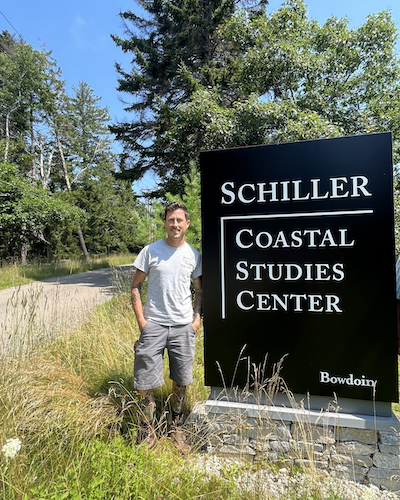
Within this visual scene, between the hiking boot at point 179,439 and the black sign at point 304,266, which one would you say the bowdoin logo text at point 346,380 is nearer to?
the black sign at point 304,266

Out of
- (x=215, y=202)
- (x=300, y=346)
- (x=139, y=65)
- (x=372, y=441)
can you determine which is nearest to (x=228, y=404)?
(x=300, y=346)

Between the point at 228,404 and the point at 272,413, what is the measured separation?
13.0 inches

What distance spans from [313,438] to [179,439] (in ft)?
3.19

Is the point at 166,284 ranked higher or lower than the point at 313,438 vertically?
higher

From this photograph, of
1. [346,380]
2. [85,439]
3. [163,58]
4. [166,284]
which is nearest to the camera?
[85,439]

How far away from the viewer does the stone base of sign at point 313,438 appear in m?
2.27

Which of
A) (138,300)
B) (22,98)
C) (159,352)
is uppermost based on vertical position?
(22,98)

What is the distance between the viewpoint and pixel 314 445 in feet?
7.74

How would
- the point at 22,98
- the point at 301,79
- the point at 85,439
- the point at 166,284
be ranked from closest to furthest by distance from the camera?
the point at 85,439, the point at 166,284, the point at 301,79, the point at 22,98

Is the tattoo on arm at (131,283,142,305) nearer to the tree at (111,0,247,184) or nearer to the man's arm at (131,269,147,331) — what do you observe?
the man's arm at (131,269,147,331)

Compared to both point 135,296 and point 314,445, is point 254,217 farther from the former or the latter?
point 314,445

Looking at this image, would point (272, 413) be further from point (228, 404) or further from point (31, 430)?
point (31, 430)

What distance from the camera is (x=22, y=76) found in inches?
858

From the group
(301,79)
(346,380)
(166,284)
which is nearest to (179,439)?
(166,284)
